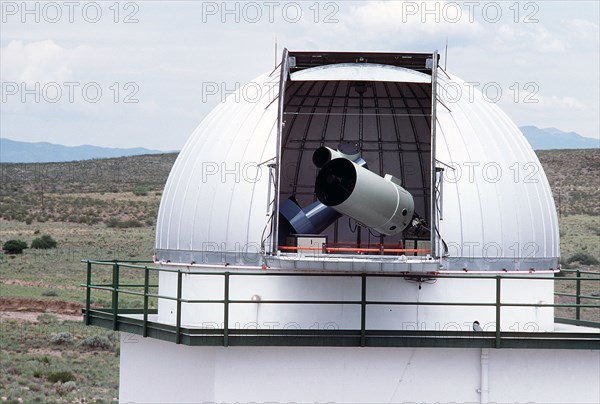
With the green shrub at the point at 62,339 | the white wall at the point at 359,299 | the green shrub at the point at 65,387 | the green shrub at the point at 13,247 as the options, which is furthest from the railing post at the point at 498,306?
the green shrub at the point at 13,247

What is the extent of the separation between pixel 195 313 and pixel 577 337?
527cm

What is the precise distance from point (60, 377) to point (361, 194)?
2425 centimetres

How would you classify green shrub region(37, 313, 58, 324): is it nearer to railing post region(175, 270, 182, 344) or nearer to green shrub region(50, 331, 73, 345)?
green shrub region(50, 331, 73, 345)

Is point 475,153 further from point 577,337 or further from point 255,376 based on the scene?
point 255,376

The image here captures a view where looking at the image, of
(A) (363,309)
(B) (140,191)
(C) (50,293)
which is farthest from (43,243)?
(A) (363,309)

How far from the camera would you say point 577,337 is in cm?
1554

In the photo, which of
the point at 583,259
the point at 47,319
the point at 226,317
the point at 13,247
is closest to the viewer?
the point at 226,317

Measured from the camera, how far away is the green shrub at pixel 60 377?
36.1 m

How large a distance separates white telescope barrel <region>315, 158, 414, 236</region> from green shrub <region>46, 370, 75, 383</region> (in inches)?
905

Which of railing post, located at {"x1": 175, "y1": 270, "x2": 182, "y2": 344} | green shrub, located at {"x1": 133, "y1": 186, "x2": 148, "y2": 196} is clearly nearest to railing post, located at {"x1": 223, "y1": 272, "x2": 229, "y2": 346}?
railing post, located at {"x1": 175, "y1": 270, "x2": 182, "y2": 344}

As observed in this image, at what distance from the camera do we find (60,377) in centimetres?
3631

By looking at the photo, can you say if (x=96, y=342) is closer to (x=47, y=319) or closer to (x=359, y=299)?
(x=47, y=319)

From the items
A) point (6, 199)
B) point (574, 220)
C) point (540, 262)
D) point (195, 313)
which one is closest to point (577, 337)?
point (540, 262)

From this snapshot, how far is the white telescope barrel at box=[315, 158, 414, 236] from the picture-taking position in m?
14.3
